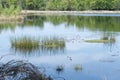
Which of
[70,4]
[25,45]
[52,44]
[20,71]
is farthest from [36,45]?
[70,4]

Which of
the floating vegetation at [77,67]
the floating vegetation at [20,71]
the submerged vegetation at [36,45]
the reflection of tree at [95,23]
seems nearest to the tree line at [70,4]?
the reflection of tree at [95,23]

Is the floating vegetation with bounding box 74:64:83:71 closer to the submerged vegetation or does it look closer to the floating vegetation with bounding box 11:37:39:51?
the submerged vegetation

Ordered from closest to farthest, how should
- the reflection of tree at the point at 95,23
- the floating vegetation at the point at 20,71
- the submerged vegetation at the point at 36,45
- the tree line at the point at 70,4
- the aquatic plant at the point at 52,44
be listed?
the floating vegetation at the point at 20,71 → the submerged vegetation at the point at 36,45 → the aquatic plant at the point at 52,44 → the reflection of tree at the point at 95,23 → the tree line at the point at 70,4

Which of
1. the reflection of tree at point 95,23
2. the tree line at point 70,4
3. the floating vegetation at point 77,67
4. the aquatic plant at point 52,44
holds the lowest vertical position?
the tree line at point 70,4

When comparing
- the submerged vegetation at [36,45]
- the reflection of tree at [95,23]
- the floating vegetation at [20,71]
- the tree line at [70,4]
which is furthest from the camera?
the tree line at [70,4]

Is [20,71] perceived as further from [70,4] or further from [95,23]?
[70,4]

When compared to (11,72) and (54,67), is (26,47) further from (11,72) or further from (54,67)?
(11,72)

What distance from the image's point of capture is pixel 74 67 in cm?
1354

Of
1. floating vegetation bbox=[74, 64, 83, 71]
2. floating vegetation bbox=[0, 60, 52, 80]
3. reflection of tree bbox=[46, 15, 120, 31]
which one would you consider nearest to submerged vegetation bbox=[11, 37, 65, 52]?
floating vegetation bbox=[74, 64, 83, 71]

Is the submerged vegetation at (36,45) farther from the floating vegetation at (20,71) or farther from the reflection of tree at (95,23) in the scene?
the reflection of tree at (95,23)

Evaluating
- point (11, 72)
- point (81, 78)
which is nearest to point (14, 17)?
point (81, 78)

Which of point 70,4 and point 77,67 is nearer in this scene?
point 77,67

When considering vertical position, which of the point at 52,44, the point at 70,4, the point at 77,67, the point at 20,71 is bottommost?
the point at 70,4

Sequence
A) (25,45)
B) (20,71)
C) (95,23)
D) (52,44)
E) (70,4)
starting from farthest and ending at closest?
(70,4), (95,23), (52,44), (25,45), (20,71)
